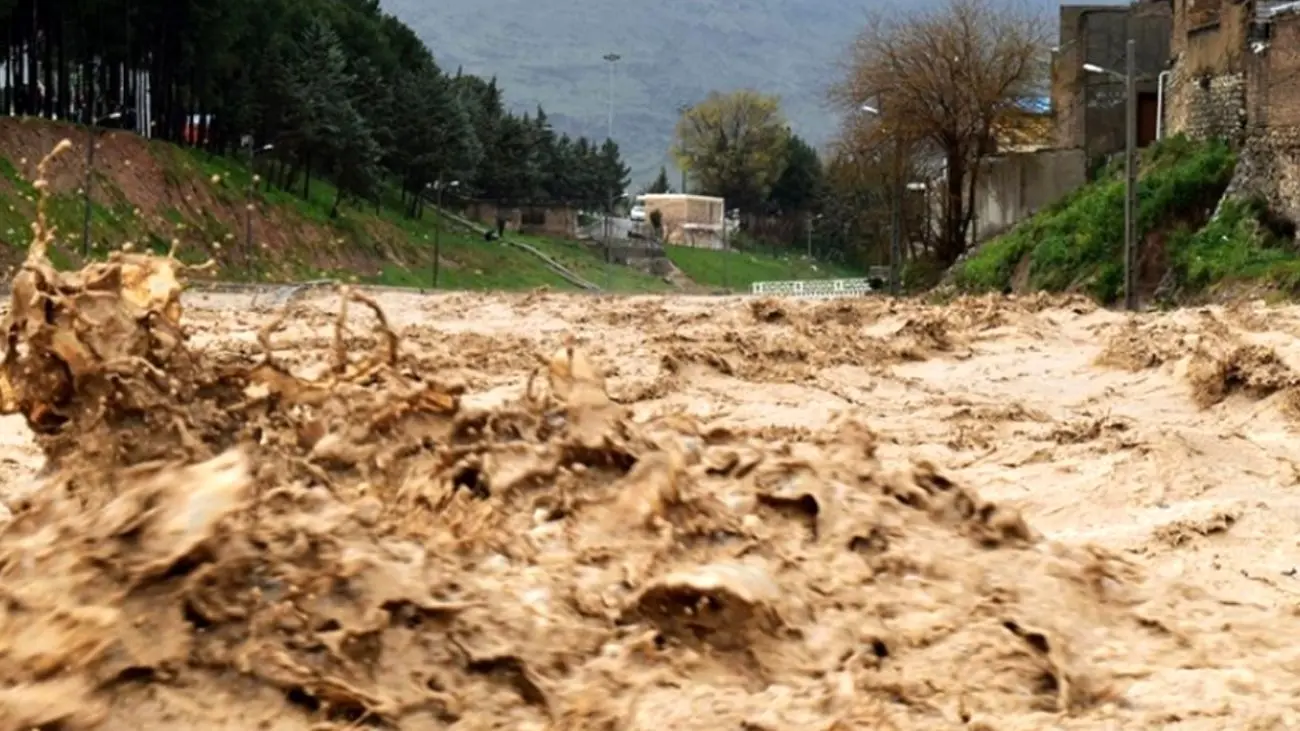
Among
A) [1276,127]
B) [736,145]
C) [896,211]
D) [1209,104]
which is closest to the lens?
[1276,127]

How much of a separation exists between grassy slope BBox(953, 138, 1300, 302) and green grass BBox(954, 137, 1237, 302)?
0.02 m

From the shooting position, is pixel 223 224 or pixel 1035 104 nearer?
pixel 223 224

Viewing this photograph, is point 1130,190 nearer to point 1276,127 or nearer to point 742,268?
point 1276,127

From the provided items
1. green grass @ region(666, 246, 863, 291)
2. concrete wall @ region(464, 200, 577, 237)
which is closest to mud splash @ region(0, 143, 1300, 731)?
green grass @ region(666, 246, 863, 291)

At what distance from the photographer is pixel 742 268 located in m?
97.7

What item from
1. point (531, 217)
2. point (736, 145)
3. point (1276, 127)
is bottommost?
point (531, 217)

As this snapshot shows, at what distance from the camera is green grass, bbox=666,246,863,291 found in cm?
9106

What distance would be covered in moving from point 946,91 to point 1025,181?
388cm

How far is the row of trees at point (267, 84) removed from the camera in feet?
175

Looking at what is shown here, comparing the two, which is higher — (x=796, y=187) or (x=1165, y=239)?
(x=796, y=187)

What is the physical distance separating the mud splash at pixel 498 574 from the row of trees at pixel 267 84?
41.5 m

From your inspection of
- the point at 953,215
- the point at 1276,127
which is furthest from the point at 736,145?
the point at 1276,127

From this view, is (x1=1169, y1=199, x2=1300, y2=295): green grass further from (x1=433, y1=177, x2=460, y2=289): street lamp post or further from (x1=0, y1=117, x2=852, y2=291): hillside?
(x1=433, y1=177, x2=460, y2=289): street lamp post

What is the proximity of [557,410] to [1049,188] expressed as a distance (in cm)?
4392
